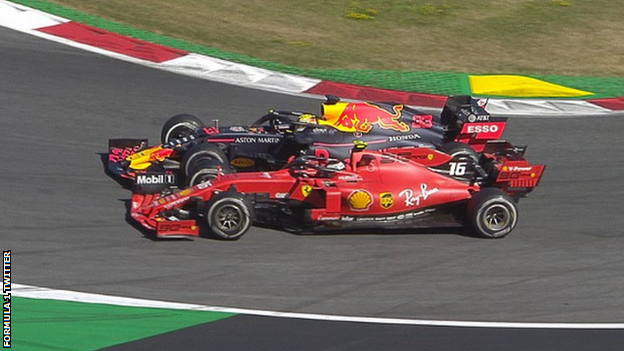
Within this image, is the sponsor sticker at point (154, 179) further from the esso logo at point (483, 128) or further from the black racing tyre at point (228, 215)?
the esso logo at point (483, 128)

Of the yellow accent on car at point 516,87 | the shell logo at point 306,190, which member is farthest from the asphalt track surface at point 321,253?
the yellow accent on car at point 516,87

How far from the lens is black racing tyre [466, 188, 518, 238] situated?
12866 mm

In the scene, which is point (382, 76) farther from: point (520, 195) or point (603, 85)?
point (520, 195)

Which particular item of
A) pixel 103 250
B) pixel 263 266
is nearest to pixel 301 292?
pixel 263 266

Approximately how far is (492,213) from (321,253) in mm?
2298

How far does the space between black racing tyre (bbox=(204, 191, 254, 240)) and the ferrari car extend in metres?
1.28

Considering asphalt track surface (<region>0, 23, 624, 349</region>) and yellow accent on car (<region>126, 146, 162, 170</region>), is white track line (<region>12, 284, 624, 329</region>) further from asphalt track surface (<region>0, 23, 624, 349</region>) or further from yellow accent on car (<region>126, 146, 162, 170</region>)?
yellow accent on car (<region>126, 146, 162, 170</region>)

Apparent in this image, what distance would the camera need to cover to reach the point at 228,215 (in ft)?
41.2

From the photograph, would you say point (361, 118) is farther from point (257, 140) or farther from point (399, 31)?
point (399, 31)

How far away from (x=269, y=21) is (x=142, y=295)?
14.5 m

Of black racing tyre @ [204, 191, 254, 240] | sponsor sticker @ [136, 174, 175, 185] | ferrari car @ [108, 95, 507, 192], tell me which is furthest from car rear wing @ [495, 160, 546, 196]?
sponsor sticker @ [136, 174, 175, 185]

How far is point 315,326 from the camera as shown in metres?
10.1

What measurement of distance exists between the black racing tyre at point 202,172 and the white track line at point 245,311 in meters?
3.19

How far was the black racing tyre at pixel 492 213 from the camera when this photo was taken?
12866mm
